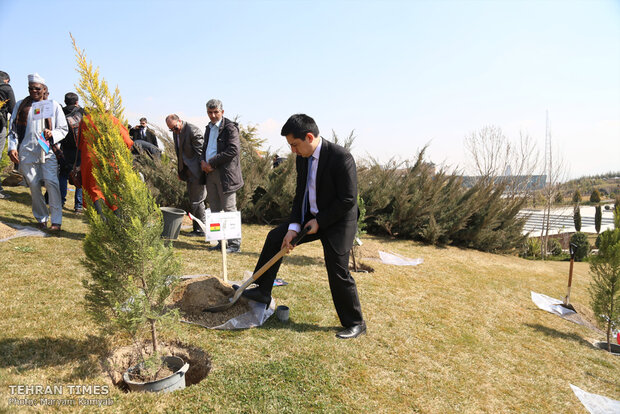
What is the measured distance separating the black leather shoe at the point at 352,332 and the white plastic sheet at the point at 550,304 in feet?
12.6

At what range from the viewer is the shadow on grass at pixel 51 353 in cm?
247

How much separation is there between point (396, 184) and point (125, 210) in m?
8.88

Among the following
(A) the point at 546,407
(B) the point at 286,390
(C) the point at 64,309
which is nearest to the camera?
(B) the point at 286,390

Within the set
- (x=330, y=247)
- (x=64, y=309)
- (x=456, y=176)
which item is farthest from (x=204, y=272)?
(x=456, y=176)

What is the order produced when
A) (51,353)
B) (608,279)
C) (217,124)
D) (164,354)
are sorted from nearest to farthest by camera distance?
(51,353) < (164,354) < (608,279) < (217,124)

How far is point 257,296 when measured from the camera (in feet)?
11.8

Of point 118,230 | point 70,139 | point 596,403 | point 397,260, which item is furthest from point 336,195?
point 70,139

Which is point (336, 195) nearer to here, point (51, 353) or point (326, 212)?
point (326, 212)

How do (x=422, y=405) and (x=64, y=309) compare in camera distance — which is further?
(x=64, y=309)

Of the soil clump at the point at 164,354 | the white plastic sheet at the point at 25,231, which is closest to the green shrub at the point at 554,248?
the soil clump at the point at 164,354

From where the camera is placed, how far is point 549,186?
23.0 m

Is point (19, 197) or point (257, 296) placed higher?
point (19, 197)

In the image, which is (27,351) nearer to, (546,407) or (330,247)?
(330,247)

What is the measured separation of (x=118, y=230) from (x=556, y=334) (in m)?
5.34
